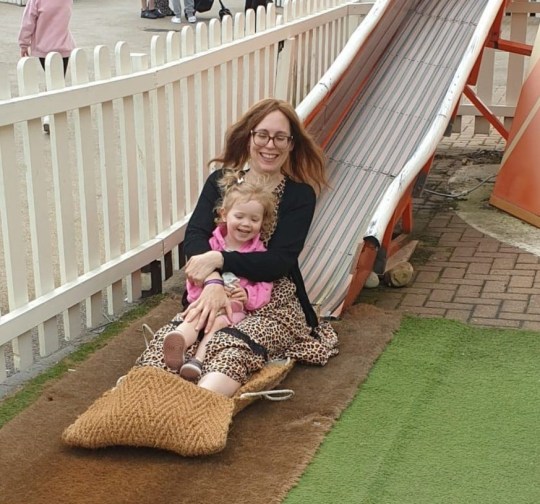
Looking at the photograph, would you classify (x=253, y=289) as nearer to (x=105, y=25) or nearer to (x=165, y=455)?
(x=165, y=455)

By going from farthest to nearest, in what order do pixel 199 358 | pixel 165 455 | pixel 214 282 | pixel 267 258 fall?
pixel 267 258 → pixel 214 282 → pixel 199 358 → pixel 165 455

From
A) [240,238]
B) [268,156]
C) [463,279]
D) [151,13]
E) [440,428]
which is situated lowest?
[151,13]

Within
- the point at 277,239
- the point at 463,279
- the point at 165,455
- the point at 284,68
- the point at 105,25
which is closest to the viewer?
the point at 165,455

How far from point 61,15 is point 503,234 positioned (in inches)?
196

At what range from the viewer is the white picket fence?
432cm

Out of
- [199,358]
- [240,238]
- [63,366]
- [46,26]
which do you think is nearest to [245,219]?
[240,238]

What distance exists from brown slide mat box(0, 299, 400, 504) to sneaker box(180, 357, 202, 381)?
0.24 metres

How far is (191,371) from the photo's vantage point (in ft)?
12.9

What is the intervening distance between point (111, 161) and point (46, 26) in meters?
4.84

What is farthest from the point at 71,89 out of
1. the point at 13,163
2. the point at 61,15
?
the point at 61,15

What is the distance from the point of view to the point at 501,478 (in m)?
3.46

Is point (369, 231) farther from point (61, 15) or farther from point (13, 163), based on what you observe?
point (61, 15)

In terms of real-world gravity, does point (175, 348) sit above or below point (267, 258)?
below

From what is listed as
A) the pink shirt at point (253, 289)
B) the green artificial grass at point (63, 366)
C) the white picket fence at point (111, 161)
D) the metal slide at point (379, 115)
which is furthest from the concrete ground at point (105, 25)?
the pink shirt at point (253, 289)
